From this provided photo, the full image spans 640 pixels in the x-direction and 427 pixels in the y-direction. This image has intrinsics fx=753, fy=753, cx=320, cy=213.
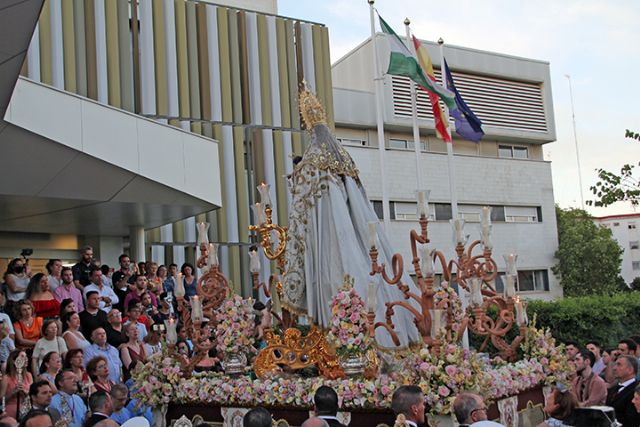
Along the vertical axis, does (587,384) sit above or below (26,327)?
below

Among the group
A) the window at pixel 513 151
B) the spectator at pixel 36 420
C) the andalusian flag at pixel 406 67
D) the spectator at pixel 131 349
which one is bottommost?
the spectator at pixel 36 420

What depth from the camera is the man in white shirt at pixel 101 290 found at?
11273 millimetres

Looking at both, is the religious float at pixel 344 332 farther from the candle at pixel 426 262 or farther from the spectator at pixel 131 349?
the spectator at pixel 131 349

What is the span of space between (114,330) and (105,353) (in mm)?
950

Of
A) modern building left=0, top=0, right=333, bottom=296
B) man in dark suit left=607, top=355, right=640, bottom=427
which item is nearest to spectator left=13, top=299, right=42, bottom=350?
modern building left=0, top=0, right=333, bottom=296

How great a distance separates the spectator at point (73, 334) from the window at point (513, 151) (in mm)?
23327

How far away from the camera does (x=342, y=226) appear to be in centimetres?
846

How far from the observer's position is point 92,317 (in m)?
10.1

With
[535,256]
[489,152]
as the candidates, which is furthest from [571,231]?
[489,152]

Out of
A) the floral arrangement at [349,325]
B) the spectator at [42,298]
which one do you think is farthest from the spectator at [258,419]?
the spectator at [42,298]

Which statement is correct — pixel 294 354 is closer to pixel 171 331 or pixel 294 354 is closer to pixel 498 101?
pixel 171 331

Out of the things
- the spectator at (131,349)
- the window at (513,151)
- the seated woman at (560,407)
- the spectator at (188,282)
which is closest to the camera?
the seated woman at (560,407)

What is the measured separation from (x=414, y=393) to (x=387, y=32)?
10460 millimetres

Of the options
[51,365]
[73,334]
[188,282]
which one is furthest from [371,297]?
[188,282]
